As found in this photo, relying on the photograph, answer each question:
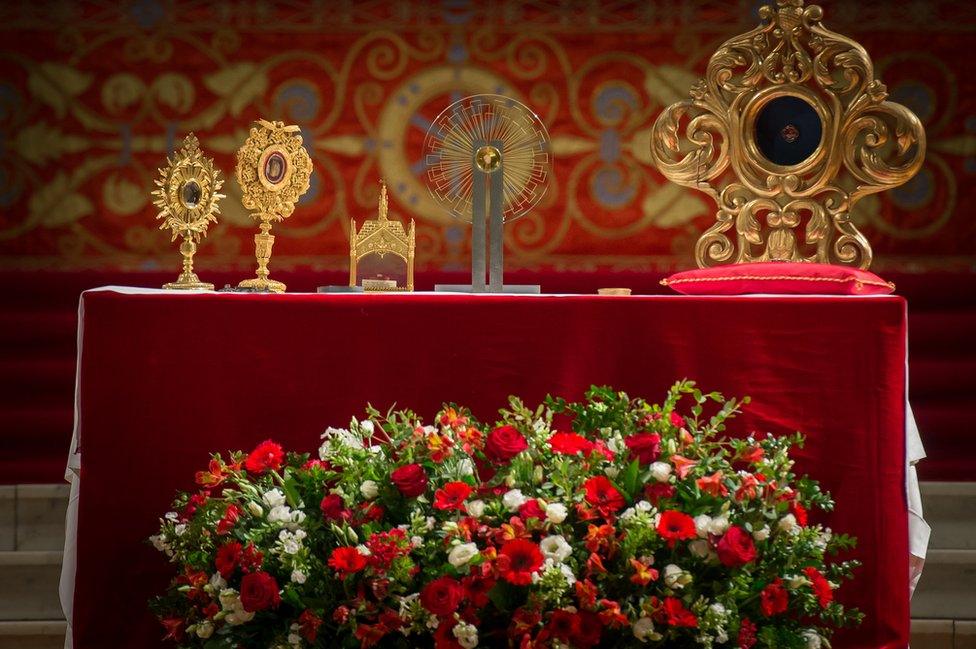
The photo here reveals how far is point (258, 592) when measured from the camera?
1850 millimetres

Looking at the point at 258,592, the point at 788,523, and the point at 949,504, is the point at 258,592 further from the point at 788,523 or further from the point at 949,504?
the point at 949,504

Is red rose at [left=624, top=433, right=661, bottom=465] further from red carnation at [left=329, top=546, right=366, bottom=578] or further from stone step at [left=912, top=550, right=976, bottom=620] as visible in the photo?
stone step at [left=912, top=550, right=976, bottom=620]

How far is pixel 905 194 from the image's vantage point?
389cm

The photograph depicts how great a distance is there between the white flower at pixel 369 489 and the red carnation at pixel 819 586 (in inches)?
27.6

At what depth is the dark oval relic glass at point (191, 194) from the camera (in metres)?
3.08

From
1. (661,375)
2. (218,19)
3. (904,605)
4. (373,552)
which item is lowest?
(904,605)

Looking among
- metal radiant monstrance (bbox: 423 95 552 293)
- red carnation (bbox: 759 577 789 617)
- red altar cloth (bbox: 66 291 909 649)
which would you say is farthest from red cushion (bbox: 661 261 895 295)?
red carnation (bbox: 759 577 789 617)

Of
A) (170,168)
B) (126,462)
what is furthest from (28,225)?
(126,462)

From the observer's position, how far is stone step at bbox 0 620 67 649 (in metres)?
2.91

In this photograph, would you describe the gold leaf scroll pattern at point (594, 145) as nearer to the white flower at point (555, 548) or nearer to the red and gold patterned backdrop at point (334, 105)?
the red and gold patterned backdrop at point (334, 105)

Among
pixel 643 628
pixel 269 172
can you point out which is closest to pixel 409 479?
pixel 643 628

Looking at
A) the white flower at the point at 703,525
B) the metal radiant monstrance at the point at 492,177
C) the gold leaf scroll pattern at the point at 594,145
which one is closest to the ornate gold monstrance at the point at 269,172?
the metal radiant monstrance at the point at 492,177

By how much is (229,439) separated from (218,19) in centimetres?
192

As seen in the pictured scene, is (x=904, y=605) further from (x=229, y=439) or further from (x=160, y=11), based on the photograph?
(x=160, y=11)
